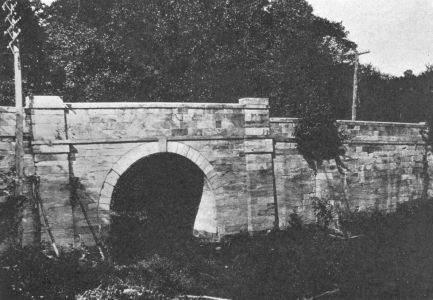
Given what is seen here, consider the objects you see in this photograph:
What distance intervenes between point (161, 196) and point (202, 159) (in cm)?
195

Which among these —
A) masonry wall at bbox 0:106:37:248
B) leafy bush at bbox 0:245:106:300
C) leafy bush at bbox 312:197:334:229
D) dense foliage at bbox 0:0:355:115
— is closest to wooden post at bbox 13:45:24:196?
masonry wall at bbox 0:106:37:248

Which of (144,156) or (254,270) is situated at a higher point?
(144,156)

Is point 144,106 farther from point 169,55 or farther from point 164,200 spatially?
point 169,55

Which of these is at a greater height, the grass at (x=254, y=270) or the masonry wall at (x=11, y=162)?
the masonry wall at (x=11, y=162)

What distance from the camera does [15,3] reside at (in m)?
9.20

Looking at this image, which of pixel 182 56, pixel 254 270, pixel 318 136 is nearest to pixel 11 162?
pixel 254 270

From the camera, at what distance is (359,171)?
552 inches

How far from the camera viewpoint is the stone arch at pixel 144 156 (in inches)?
388

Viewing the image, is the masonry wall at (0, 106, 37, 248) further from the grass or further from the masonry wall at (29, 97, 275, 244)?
the grass

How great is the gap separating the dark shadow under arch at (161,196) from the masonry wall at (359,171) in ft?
8.71

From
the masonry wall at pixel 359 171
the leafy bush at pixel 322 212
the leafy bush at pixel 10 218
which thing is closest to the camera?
the leafy bush at pixel 10 218

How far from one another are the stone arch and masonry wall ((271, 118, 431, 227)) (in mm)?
2194

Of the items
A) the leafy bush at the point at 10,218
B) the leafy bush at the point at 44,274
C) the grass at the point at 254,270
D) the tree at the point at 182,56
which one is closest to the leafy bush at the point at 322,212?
the grass at the point at 254,270

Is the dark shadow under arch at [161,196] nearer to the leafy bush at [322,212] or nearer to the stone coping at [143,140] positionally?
the stone coping at [143,140]
